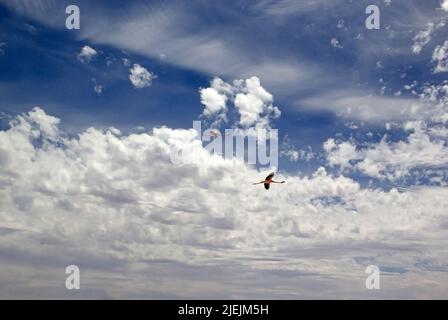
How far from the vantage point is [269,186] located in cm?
11019
